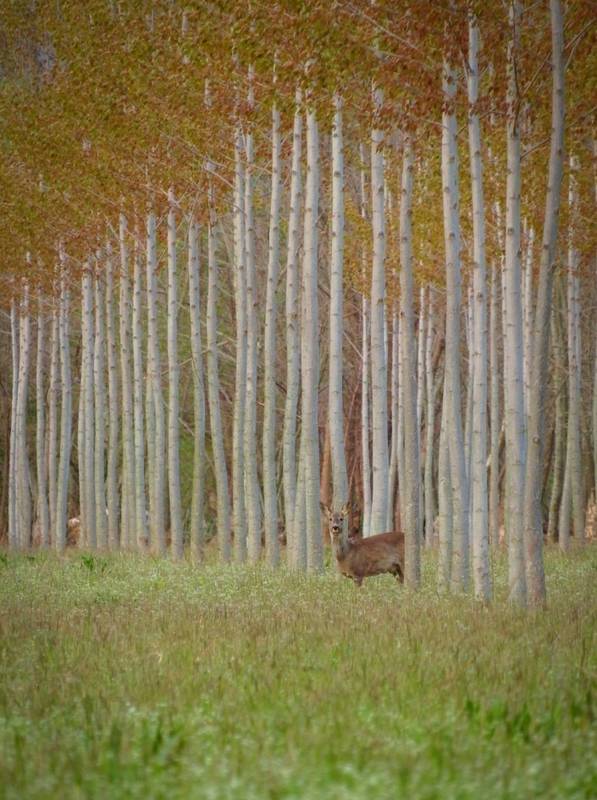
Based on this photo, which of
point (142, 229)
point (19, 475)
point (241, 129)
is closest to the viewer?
point (241, 129)

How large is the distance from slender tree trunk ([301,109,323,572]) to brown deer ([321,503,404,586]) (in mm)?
1565

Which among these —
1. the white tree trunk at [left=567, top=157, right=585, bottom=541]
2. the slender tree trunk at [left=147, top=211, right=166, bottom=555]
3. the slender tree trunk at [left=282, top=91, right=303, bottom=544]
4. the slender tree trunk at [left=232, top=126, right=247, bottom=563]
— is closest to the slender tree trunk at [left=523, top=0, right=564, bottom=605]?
the slender tree trunk at [left=282, top=91, right=303, bottom=544]

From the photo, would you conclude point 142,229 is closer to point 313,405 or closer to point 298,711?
point 313,405

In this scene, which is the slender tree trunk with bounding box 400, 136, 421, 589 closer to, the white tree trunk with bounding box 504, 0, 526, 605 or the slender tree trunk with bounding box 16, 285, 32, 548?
the white tree trunk with bounding box 504, 0, 526, 605

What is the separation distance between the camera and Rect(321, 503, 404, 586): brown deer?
18.5m

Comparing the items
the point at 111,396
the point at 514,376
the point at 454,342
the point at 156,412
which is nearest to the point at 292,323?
the point at 156,412

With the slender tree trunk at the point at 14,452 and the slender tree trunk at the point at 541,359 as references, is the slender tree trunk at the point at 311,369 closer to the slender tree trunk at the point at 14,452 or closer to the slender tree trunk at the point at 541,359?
the slender tree trunk at the point at 541,359

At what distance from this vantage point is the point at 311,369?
69.8 ft

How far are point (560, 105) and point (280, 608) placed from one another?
5903 mm

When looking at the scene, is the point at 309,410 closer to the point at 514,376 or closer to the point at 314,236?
the point at 314,236

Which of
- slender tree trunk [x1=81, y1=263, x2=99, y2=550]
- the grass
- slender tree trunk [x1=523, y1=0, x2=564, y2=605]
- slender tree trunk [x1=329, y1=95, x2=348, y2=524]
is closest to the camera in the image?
the grass

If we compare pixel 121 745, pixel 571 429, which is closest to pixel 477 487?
pixel 121 745

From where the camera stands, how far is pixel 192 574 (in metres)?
20.4

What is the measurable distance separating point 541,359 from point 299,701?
24.2 ft
